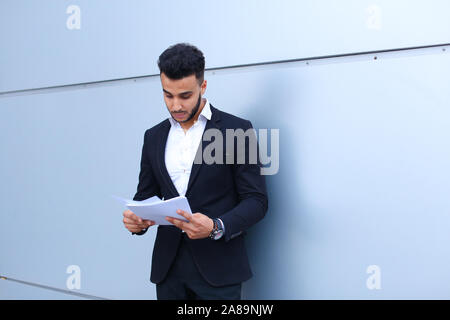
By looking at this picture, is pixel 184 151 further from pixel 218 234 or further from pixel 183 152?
pixel 218 234

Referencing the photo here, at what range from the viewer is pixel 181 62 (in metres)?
1.88

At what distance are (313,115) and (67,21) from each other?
6.59 feet

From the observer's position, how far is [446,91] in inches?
75.3

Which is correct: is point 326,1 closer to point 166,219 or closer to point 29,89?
point 166,219

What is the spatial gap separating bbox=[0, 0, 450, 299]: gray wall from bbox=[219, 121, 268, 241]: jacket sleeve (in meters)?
0.34

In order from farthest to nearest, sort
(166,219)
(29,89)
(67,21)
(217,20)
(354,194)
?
1. (29,89)
2. (67,21)
3. (217,20)
4. (354,194)
5. (166,219)

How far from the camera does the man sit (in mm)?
1913

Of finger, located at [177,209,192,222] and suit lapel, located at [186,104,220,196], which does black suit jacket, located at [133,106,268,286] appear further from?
finger, located at [177,209,192,222]

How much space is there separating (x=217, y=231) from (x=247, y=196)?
23cm

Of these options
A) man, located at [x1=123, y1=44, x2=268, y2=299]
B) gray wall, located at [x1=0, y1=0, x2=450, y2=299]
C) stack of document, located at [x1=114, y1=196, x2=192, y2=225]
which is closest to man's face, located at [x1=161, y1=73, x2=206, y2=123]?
man, located at [x1=123, y1=44, x2=268, y2=299]

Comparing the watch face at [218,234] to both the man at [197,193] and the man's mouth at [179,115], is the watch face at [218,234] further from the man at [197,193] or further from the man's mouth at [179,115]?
the man's mouth at [179,115]

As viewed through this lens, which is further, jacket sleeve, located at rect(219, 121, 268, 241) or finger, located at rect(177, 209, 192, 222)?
jacket sleeve, located at rect(219, 121, 268, 241)

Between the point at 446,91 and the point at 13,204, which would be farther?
the point at 13,204

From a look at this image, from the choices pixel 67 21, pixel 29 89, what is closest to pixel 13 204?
pixel 29 89
